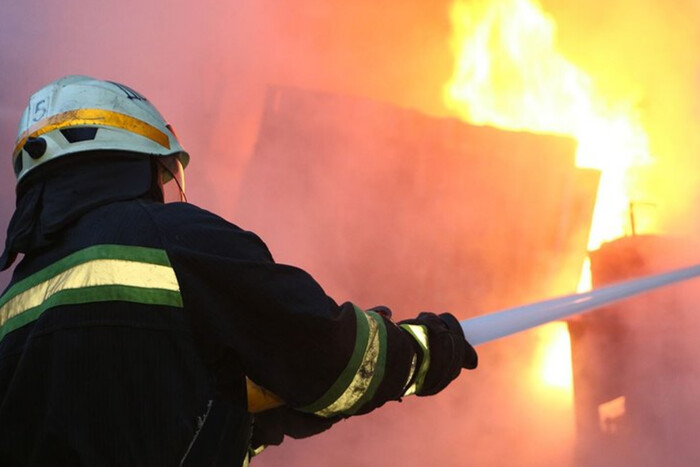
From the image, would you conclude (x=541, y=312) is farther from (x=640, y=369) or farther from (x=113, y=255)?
(x=640, y=369)

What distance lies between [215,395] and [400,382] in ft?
1.26

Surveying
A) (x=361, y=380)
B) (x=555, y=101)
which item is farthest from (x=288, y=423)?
(x=555, y=101)

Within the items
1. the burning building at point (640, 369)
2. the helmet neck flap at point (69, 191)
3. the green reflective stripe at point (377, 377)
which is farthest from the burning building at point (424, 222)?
the green reflective stripe at point (377, 377)

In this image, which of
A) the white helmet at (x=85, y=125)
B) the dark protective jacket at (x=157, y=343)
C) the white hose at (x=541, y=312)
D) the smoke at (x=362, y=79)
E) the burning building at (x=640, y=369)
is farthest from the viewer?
the burning building at (x=640, y=369)

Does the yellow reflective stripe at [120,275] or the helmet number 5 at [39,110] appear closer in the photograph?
the yellow reflective stripe at [120,275]

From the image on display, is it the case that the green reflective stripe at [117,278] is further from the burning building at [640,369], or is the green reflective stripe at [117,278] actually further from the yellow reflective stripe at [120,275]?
the burning building at [640,369]

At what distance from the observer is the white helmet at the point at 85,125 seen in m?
1.55

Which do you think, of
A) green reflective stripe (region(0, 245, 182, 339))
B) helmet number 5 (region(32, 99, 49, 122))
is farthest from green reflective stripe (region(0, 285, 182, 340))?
helmet number 5 (region(32, 99, 49, 122))

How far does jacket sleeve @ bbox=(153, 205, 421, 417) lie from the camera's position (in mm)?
1308

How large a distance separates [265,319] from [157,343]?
19 centimetres

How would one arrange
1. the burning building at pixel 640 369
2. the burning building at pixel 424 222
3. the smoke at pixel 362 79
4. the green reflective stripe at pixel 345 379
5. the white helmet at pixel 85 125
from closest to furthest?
the green reflective stripe at pixel 345 379
the white helmet at pixel 85 125
the smoke at pixel 362 79
the burning building at pixel 424 222
the burning building at pixel 640 369

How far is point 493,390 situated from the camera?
427cm

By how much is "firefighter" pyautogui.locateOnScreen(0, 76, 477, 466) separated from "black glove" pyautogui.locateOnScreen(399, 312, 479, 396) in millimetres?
79

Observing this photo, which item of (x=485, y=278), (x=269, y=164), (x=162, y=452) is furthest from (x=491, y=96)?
(x=162, y=452)
